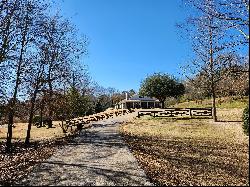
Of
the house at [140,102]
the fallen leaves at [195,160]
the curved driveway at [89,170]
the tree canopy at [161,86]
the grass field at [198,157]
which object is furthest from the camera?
the house at [140,102]

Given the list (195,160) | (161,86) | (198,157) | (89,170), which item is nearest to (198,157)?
(198,157)

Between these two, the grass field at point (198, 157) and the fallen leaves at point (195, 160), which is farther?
the grass field at point (198, 157)

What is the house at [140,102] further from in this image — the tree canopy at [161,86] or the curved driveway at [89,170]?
the curved driveway at [89,170]

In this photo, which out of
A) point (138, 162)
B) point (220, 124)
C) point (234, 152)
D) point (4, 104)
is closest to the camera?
point (138, 162)

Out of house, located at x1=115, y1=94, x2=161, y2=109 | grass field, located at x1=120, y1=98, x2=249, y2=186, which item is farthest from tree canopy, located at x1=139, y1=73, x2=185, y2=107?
grass field, located at x1=120, y1=98, x2=249, y2=186

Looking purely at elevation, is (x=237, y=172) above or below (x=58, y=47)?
below

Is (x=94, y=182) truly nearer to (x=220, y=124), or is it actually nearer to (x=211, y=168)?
(x=211, y=168)

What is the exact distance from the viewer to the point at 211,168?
49.9 feet

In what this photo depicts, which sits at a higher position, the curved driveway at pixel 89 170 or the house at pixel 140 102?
the house at pixel 140 102

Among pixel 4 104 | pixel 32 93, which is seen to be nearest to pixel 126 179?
pixel 4 104

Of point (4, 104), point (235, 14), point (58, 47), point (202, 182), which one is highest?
point (58, 47)

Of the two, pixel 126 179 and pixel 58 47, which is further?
pixel 58 47

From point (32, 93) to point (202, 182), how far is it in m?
18.9

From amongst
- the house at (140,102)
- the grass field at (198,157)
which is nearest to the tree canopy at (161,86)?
the house at (140,102)
